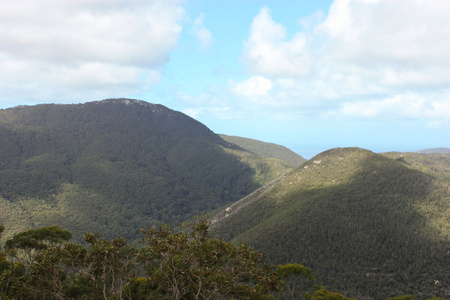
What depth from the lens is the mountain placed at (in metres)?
66.3

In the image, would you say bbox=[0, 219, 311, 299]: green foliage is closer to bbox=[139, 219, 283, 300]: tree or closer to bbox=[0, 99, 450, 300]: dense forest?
bbox=[139, 219, 283, 300]: tree

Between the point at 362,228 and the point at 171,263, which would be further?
the point at 362,228

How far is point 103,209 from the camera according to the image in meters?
190

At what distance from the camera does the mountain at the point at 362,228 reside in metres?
66.3

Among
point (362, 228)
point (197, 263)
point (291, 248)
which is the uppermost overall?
point (197, 263)

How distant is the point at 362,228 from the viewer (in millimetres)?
82312

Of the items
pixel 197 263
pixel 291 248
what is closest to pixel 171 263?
pixel 197 263

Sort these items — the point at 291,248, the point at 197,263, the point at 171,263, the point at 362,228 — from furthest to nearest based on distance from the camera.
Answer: the point at 362,228 < the point at 291,248 < the point at 171,263 < the point at 197,263

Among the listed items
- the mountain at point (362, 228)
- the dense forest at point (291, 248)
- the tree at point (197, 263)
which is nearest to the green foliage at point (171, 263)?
the tree at point (197, 263)

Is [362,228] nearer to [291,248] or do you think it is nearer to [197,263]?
[291,248]

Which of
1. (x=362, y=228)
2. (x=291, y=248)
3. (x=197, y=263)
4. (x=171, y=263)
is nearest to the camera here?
(x=197, y=263)

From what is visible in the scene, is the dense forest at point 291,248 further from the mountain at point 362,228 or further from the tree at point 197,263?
the mountain at point 362,228

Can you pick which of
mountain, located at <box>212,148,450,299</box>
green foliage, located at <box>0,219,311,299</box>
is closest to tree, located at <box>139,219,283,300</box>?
green foliage, located at <box>0,219,311,299</box>

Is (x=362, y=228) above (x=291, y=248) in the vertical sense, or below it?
above
